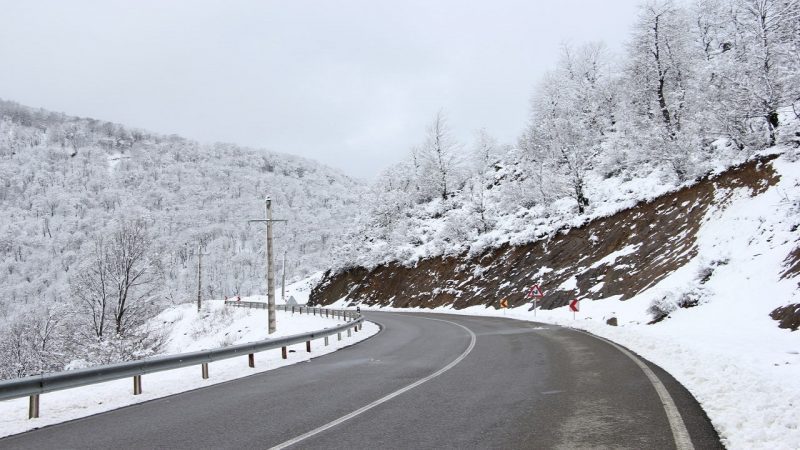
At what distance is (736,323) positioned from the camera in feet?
47.1

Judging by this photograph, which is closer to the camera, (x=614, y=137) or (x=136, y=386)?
(x=136, y=386)

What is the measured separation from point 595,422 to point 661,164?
111ft

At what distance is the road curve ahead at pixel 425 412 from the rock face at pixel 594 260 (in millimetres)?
16136

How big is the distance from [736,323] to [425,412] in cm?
1178

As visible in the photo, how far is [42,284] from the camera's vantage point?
159m

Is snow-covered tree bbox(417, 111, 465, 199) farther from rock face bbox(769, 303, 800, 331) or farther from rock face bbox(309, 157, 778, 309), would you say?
rock face bbox(769, 303, 800, 331)

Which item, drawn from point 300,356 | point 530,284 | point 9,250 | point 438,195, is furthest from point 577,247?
point 9,250

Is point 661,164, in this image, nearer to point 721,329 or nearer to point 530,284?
point 530,284

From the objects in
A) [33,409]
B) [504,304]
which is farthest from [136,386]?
[504,304]

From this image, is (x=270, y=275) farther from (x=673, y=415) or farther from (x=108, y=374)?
(x=673, y=415)

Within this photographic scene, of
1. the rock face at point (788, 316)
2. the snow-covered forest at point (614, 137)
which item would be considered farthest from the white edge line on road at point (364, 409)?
the snow-covered forest at point (614, 137)

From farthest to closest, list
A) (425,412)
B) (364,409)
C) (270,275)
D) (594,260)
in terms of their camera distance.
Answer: (594,260), (270,275), (364,409), (425,412)

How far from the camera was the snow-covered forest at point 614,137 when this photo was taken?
995 inches

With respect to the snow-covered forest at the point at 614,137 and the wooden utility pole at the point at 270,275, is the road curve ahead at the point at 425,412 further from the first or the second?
the snow-covered forest at the point at 614,137
